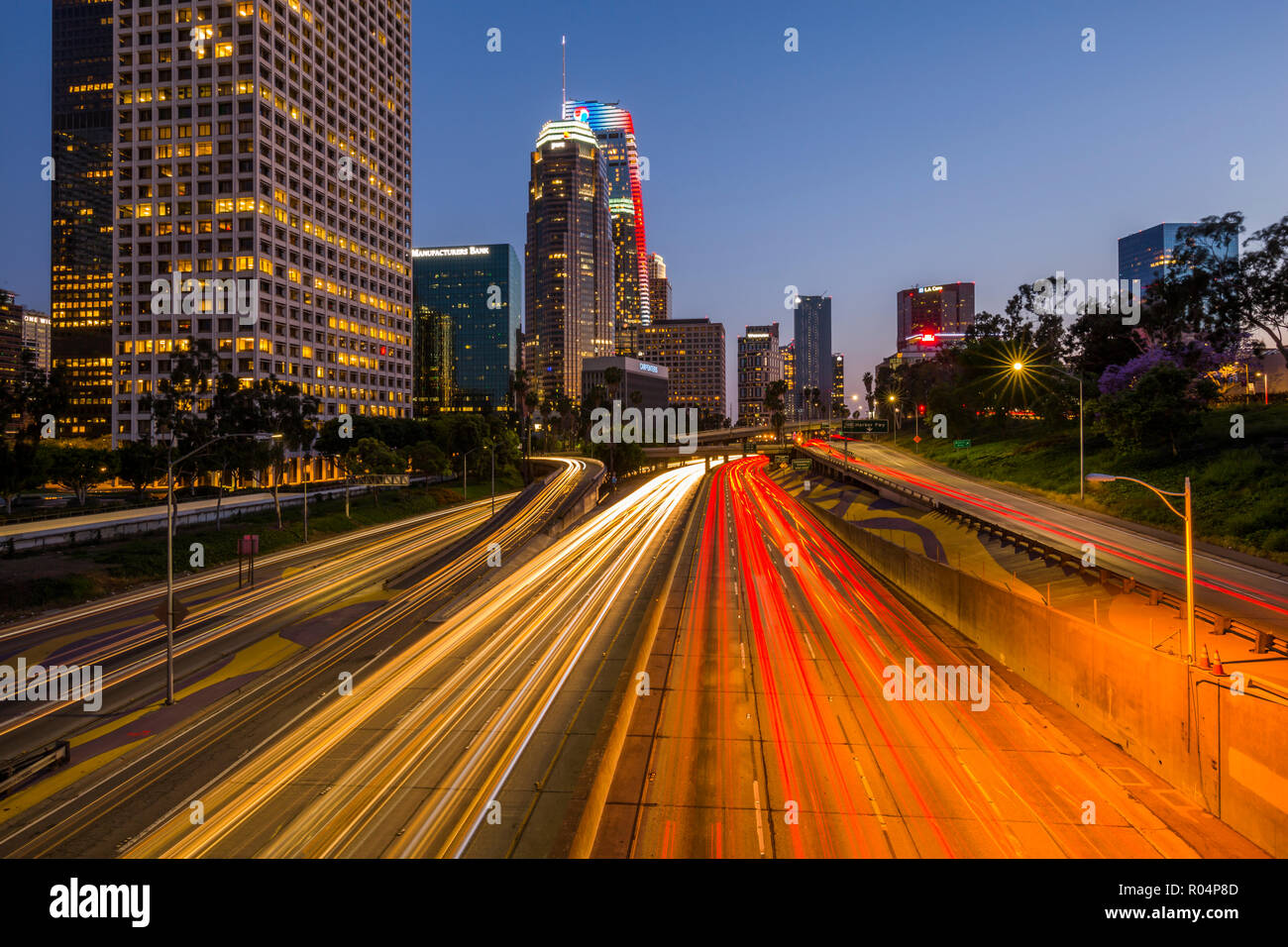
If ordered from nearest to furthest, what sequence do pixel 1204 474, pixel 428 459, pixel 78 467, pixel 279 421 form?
1. pixel 1204 474
2. pixel 279 421
3. pixel 78 467
4. pixel 428 459

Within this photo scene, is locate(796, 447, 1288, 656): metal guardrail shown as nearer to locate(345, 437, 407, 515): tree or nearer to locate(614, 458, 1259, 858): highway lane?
locate(614, 458, 1259, 858): highway lane

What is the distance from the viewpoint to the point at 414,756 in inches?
656

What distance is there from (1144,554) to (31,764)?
1813 inches

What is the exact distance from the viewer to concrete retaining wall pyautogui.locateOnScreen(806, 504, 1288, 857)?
41.2 feet

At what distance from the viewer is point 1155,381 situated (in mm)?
47344

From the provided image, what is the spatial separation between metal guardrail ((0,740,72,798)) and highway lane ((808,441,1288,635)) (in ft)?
118

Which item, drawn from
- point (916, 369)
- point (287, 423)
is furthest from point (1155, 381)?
point (916, 369)

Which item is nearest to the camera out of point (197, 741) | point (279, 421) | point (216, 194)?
point (197, 741)

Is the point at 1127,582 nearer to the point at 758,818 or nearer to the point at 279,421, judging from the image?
the point at 758,818

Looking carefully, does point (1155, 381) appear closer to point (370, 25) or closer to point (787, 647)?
point (787, 647)

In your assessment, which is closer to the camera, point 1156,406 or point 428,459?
point 1156,406

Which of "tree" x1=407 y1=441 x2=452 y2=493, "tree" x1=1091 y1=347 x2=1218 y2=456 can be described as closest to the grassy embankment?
"tree" x1=1091 y1=347 x2=1218 y2=456

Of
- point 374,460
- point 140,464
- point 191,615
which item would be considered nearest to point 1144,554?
point 191,615
